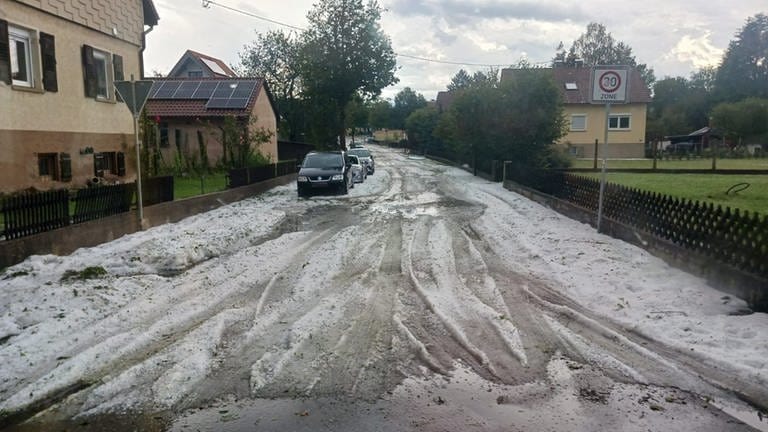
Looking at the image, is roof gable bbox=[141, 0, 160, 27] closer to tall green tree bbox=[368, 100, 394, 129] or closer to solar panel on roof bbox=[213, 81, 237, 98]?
solar panel on roof bbox=[213, 81, 237, 98]

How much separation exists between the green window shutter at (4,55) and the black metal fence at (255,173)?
7.11 metres

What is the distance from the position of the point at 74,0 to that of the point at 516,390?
54.0 feet

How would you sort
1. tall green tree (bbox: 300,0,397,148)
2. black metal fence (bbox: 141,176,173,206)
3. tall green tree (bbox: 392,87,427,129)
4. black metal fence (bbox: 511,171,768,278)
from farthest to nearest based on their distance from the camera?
tall green tree (bbox: 392,87,427,129)
tall green tree (bbox: 300,0,397,148)
black metal fence (bbox: 141,176,173,206)
black metal fence (bbox: 511,171,768,278)

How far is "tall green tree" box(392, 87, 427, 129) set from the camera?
117m

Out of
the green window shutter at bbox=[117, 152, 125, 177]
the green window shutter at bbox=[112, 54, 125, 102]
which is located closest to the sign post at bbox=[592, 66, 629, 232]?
the green window shutter at bbox=[112, 54, 125, 102]

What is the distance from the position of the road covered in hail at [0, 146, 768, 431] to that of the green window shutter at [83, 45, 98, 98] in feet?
26.2

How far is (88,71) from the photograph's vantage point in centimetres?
1655

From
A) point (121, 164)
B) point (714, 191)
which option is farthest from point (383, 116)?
point (714, 191)

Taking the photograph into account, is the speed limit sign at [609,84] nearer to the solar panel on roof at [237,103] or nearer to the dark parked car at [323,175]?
the dark parked car at [323,175]

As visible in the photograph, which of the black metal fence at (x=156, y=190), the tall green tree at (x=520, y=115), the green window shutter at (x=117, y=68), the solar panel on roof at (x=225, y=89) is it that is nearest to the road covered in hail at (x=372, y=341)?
the black metal fence at (x=156, y=190)

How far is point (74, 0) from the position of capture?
1596 cm

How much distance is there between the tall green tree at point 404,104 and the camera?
117 meters

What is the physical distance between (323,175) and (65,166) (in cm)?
843

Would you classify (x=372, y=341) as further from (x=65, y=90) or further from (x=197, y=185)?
(x=197, y=185)
